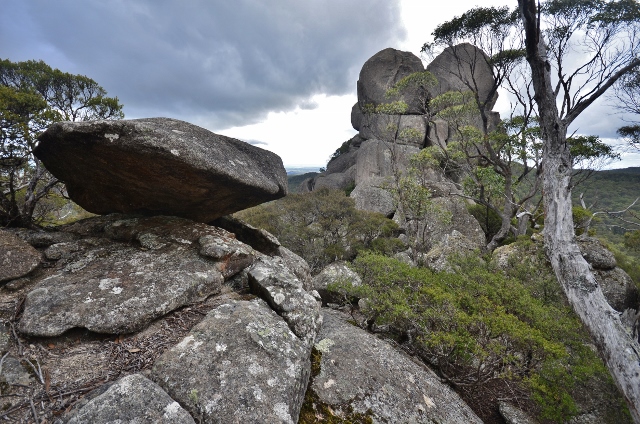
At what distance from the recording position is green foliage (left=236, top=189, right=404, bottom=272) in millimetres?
15555

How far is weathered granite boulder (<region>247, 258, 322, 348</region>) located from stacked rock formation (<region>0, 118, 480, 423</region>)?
0.02 metres

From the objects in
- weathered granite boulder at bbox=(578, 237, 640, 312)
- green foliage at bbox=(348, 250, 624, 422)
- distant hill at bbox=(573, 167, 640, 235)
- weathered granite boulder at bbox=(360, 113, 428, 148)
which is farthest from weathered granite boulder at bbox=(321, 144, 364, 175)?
distant hill at bbox=(573, 167, 640, 235)

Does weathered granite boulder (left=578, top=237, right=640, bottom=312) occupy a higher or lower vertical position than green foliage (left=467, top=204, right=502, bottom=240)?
lower

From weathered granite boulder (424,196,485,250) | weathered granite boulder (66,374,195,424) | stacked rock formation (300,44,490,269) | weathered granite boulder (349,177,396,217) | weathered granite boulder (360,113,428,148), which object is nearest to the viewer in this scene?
weathered granite boulder (66,374,195,424)

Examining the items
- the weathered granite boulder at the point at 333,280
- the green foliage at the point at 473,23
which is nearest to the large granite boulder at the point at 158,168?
the weathered granite boulder at the point at 333,280

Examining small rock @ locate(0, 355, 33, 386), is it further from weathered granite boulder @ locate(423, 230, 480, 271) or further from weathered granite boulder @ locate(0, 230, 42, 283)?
weathered granite boulder @ locate(423, 230, 480, 271)

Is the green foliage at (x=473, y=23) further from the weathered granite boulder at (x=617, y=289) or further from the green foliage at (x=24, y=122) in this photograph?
the green foliage at (x=24, y=122)

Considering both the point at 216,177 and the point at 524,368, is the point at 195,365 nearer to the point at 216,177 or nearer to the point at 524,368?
the point at 216,177

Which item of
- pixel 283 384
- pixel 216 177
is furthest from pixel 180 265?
pixel 283 384

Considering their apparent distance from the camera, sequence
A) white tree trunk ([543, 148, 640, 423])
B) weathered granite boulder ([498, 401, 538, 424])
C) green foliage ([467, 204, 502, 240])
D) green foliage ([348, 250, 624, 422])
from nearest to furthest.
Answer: green foliage ([348, 250, 624, 422]) → weathered granite boulder ([498, 401, 538, 424]) → white tree trunk ([543, 148, 640, 423]) → green foliage ([467, 204, 502, 240])

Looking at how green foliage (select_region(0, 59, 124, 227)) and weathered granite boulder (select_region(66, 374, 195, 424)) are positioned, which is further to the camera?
green foliage (select_region(0, 59, 124, 227))

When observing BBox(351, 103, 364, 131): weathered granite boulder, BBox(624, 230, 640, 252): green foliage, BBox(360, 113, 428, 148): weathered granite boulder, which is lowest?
BBox(624, 230, 640, 252): green foliage

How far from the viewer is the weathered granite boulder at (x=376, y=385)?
382 centimetres

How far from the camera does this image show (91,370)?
10.6 ft
